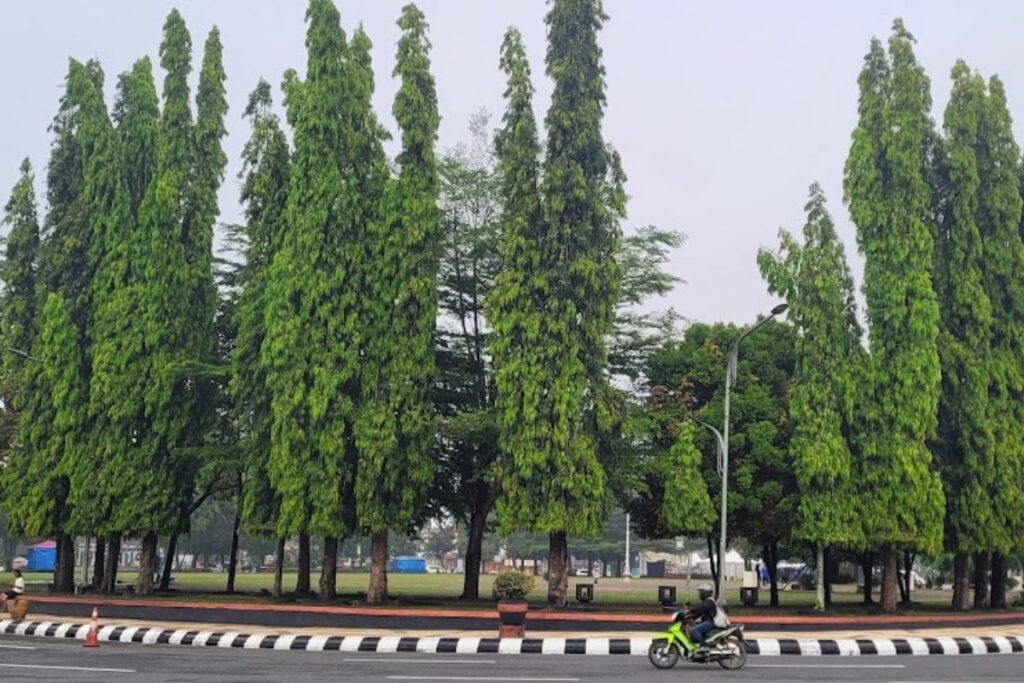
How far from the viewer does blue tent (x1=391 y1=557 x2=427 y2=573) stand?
120000 millimetres

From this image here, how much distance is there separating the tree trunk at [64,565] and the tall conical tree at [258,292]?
298 inches

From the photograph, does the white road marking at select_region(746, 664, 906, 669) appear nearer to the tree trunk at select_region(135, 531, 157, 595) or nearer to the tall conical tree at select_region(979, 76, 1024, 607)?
the tall conical tree at select_region(979, 76, 1024, 607)

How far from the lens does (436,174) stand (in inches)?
1353

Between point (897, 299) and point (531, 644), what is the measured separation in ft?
59.0

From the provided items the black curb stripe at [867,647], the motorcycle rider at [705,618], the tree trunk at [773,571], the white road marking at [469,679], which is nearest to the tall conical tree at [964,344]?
the tree trunk at [773,571]

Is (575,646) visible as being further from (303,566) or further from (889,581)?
(303,566)

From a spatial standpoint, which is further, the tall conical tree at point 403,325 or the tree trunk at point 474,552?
the tree trunk at point 474,552

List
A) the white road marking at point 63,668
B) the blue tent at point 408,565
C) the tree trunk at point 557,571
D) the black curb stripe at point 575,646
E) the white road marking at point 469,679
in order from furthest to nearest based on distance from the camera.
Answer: the blue tent at point 408,565 → the tree trunk at point 557,571 → the black curb stripe at point 575,646 → the white road marking at point 63,668 → the white road marking at point 469,679

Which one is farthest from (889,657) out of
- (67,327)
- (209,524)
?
(209,524)

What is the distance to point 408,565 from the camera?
121m

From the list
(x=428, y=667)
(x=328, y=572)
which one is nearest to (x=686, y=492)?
(x=328, y=572)

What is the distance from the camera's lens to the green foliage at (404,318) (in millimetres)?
32344

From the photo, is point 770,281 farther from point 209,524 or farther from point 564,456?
point 209,524

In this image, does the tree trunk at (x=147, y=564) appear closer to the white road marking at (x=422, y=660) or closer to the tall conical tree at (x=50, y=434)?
the tall conical tree at (x=50, y=434)
